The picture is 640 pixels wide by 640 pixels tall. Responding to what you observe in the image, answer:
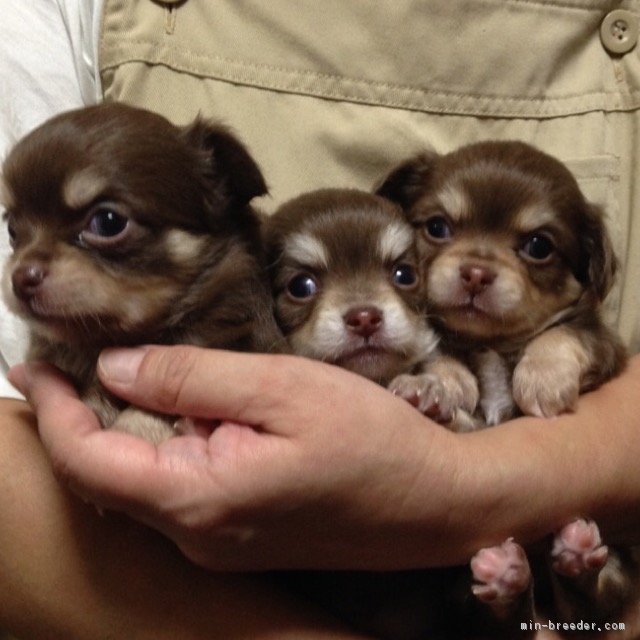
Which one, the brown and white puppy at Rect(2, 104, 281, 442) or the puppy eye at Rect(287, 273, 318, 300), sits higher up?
the brown and white puppy at Rect(2, 104, 281, 442)

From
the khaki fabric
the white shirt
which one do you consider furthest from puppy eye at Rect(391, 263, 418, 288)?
the white shirt

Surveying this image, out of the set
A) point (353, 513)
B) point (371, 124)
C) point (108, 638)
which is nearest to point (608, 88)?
point (371, 124)

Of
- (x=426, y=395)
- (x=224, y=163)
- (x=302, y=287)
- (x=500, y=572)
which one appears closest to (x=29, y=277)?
(x=224, y=163)

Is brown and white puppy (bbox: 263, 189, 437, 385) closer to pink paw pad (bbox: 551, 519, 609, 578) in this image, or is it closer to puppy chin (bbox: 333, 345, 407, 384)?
puppy chin (bbox: 333, 345, 407, 384)

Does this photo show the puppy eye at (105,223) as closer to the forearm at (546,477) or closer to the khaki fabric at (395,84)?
the khaki fabric at (395,84)

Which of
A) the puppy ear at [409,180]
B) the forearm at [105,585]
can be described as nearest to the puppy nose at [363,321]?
the puppy ear at [409,180]

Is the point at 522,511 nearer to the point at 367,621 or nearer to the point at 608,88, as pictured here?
the point at 367,621

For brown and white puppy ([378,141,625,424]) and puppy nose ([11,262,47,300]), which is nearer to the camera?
puppy nose ([11,262,47,300])
